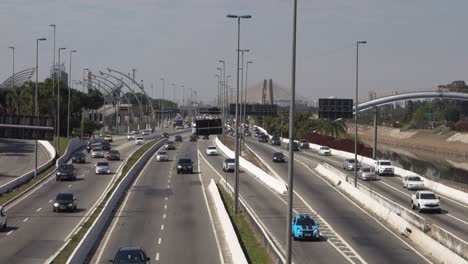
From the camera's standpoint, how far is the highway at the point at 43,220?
3350 centimetres

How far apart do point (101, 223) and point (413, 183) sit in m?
33.3

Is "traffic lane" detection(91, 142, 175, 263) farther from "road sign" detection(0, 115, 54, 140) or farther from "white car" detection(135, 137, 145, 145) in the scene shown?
"white car" detection(135, 137, 145, 145)

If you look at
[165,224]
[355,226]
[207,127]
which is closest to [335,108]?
[207,127]

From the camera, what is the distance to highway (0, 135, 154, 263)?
3350 cm

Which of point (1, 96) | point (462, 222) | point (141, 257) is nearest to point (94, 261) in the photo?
point (141, 257)

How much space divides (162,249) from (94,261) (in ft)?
12.8

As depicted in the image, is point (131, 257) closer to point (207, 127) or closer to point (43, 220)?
point (43, 220)

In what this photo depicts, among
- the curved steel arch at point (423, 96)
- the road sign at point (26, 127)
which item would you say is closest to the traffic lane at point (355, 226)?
the road sign at point (26, 127)

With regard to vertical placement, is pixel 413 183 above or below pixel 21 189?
above

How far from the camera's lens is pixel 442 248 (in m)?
33.6

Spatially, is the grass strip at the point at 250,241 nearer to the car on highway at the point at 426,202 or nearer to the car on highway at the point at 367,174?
the car on highway at the point at 426,202

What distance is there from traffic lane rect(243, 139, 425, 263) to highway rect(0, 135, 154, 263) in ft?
47.1

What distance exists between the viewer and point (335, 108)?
86.1 meters

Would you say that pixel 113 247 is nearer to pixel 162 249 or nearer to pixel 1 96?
pixel 162 249
